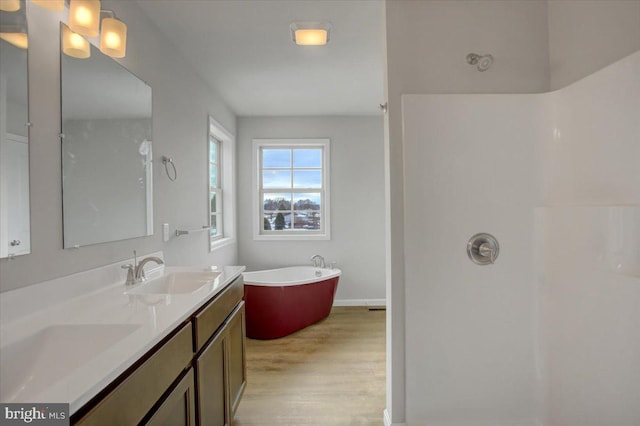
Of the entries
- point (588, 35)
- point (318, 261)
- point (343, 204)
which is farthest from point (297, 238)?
point (588, 35)

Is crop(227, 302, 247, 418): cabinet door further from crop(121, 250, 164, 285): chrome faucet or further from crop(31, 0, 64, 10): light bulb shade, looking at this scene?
crop(31, 0, 64, 10): light bulb shade

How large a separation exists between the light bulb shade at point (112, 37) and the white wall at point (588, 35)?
2.20 metres

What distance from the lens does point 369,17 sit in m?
1.99

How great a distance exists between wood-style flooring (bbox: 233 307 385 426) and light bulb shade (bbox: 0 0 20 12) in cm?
218

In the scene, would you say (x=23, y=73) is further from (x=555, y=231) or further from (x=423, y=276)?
(x=555, y=231)

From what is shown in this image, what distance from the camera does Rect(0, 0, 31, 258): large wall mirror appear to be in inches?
40.4

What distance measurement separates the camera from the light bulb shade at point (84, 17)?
130 centimetres

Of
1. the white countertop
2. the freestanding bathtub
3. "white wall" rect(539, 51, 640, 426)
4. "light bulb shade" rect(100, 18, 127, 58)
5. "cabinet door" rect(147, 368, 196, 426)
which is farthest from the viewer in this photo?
the freestanding bathtub

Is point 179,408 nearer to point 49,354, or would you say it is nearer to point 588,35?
point 49,354

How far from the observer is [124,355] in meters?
0.80

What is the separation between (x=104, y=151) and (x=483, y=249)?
1.98 meters

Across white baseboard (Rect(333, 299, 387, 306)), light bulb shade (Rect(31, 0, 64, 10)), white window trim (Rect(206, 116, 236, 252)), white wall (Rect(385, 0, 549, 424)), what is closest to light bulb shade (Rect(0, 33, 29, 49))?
light bulb shade (Rect(31, 0, 64, 10))

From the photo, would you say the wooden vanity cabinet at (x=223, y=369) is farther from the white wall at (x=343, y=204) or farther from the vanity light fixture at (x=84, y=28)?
the white wall at (x=343, y=204)

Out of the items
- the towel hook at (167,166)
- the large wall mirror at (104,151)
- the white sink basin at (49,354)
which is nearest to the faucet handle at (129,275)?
the large wall mirror at (104,151)
